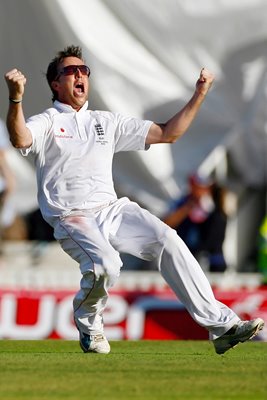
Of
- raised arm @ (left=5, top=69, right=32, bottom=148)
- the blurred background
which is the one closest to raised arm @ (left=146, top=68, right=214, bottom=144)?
raised arm @ (left=5, top=69, right=32, bottom=148)

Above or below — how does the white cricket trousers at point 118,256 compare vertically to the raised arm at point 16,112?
below

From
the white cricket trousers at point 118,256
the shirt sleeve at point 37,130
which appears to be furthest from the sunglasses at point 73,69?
the white cricket trousers at point 118,256

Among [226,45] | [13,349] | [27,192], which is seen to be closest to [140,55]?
[226,45]

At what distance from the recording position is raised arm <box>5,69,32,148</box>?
8016 mm

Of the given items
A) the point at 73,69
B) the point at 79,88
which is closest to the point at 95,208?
the point at 79,88

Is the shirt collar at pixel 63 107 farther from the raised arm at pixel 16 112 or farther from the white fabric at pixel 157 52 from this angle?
the white fabric at pixel 157 52

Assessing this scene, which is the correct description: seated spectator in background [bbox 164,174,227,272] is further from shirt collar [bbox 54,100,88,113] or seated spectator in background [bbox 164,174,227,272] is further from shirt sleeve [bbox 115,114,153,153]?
shirt collar [bbox 54,100,88,113]

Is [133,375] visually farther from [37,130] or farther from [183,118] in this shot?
[183,118]

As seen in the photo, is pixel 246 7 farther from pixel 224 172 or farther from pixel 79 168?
pixel 79 168

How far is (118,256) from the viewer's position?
27.6 feet

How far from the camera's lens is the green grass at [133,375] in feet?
20.9

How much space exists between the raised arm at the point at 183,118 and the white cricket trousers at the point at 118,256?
553 millimetres

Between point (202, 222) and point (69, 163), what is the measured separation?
5.96 m

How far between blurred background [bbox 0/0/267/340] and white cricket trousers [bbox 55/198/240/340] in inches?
215
